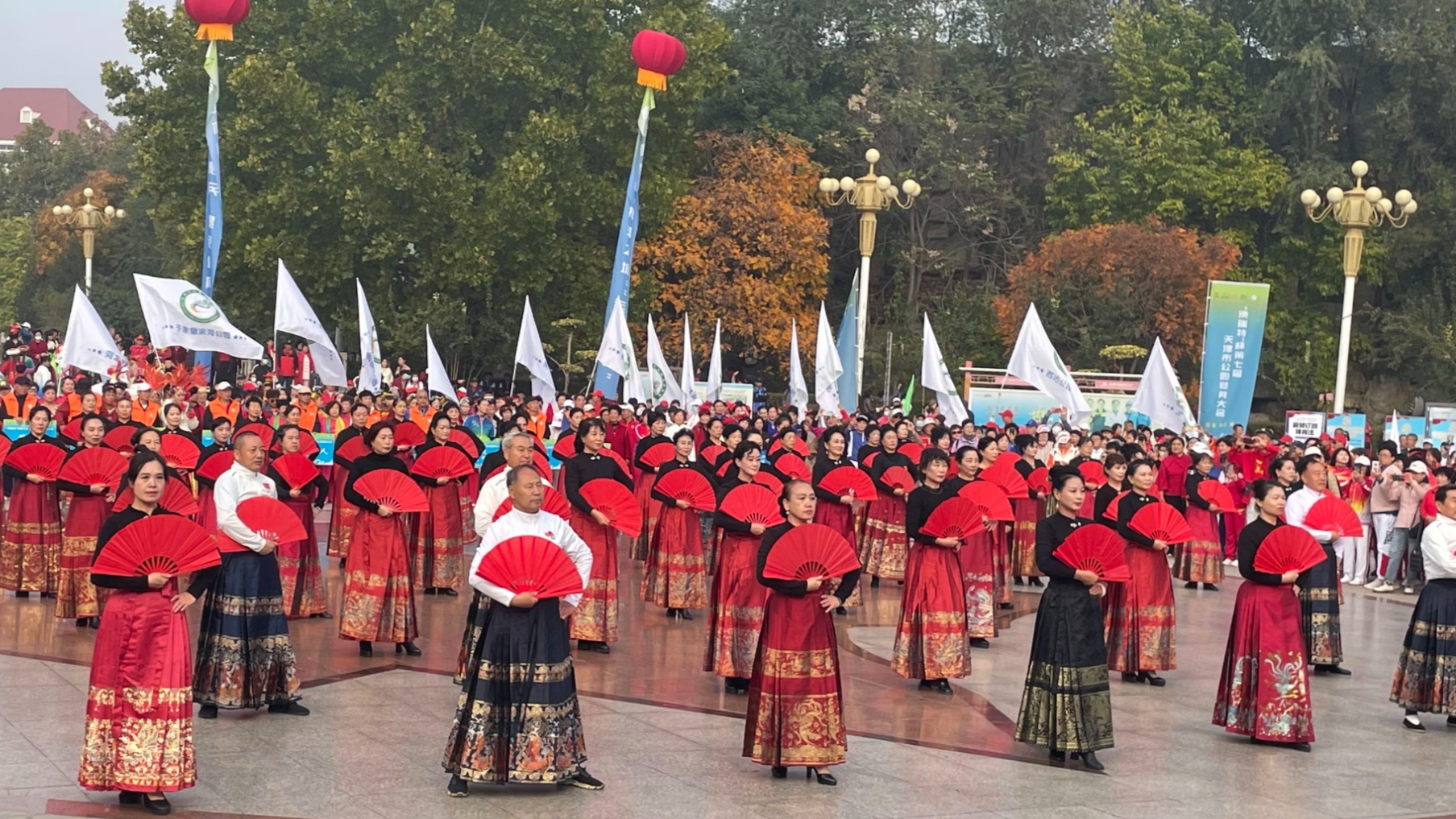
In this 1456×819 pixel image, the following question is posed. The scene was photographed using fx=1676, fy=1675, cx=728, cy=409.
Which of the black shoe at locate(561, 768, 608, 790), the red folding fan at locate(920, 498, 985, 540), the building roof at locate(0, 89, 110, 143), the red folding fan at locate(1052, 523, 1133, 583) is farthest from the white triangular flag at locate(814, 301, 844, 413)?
the building roof at locate(0, 89, 110, 143)

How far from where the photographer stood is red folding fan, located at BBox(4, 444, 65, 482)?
12.7 metres

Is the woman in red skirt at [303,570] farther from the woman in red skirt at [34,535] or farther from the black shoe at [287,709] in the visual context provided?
Answer: the black shoe at [287,709]

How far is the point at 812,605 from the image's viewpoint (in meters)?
8.51

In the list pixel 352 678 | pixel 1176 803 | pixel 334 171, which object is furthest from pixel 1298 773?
pixel 334 171

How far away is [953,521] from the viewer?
10984 mm

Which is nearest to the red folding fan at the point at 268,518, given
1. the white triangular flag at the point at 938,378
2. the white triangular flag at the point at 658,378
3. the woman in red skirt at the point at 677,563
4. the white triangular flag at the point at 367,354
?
the woman in red skirt at the point at 677,563

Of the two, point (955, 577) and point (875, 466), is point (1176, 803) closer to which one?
point (955, 577)

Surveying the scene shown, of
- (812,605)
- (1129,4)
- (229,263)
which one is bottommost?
(812,605)

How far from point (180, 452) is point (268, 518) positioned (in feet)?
14.4

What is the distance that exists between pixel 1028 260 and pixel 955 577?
26.9 metres

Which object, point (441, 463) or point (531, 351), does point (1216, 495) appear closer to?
point (441, 463)

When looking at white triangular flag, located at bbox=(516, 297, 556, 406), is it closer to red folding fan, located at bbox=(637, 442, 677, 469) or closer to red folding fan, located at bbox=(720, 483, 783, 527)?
red folding fan, located at bbox=(637, 442, 677, 469)

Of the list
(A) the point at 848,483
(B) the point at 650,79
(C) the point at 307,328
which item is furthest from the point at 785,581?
(B) the point at 650,79

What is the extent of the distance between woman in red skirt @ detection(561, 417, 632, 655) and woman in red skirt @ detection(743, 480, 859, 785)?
10.9ft
